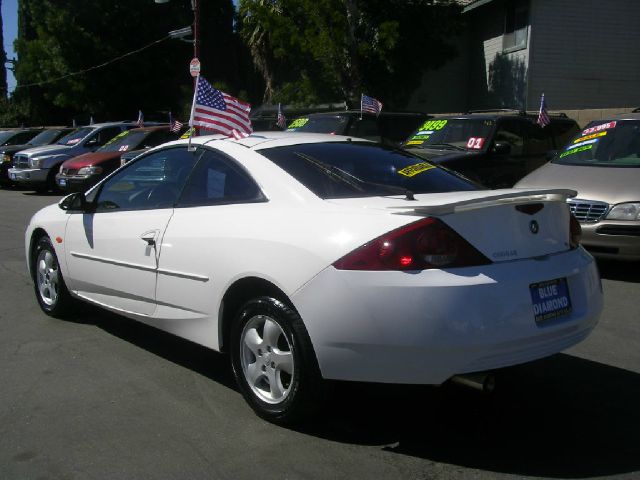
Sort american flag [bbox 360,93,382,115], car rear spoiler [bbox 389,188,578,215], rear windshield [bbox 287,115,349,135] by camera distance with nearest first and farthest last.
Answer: car rear spoiler [bbox 389,188,578,215], rear windshield [bbox 287,115,349,135], american flag [bbox 360,93,382,115]

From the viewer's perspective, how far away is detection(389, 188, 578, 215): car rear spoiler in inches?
136

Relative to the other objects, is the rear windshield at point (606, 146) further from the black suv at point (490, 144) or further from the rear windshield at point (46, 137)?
the rear windshield at point (46, 137)

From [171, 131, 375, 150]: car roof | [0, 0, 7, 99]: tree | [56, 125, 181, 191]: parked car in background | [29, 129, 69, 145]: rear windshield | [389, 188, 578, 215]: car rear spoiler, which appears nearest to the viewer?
[389, 188, 578, 215]: car rear spoiler

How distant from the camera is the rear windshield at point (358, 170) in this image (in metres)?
4.16

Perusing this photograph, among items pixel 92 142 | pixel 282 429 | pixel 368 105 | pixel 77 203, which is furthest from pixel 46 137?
pixel 282 429

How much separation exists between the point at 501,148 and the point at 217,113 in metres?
5.91

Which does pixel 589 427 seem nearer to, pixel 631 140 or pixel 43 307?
pixel 43 307

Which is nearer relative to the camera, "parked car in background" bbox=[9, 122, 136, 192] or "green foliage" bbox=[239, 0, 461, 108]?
"parked car in background" bbox=[9, 122, 136, 192]

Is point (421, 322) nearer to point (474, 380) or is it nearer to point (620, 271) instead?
point (474, 380)

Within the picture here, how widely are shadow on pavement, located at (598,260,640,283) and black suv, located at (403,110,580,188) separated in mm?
2461

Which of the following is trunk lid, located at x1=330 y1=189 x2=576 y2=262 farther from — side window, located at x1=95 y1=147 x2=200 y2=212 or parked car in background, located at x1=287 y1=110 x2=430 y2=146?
parked car in background, located at x1=287 y1=110 x2=430 y2=146

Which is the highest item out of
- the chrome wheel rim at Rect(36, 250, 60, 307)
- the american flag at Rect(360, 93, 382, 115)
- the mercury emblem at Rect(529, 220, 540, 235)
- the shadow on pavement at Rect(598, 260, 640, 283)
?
the american flag at Rect(360, 93, 382, 115)

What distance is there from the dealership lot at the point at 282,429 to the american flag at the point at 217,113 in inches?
65.7

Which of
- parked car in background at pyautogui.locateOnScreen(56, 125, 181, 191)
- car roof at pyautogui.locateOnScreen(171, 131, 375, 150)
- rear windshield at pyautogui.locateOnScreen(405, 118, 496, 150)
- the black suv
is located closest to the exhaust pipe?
car roof at pyautogui.locateOnScreen(171, 131, 375, 150)
